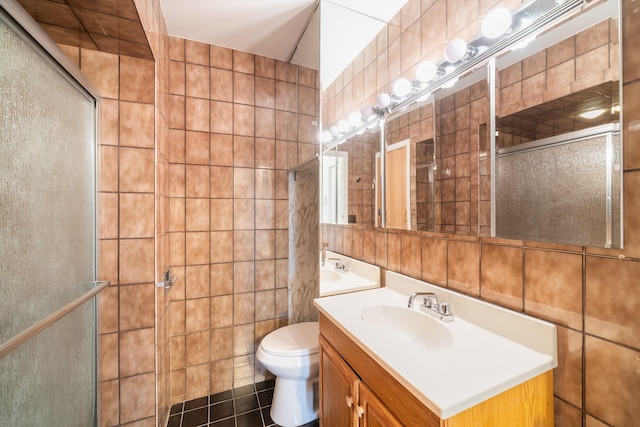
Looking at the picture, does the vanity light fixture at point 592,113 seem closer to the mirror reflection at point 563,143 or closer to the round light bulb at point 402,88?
the mirror reflection at point 563,143

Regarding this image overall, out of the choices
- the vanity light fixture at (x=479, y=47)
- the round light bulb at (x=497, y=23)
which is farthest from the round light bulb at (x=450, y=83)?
the round light bulb at (x=497, y=23)

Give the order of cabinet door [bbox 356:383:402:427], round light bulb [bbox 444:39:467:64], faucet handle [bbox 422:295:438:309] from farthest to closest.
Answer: faucet handle [bbox 422:295:438:309] → round light bulb [bbox 444:39:467:64] → cabinet door [bbox 356:383:402:427]

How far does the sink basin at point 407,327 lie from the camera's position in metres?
0.98

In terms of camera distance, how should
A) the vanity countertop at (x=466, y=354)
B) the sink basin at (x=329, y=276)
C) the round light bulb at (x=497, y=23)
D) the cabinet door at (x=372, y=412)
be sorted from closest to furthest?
1. the vanity countertop at (x=466, y=354)
2. the cabinet door at (x=372, y=412)
3. the round light bulb at (x=497, y=23)
4. the sink basin at (x=329, y=276)

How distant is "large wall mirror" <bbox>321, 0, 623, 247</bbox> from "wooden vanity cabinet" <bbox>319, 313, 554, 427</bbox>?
461 mm

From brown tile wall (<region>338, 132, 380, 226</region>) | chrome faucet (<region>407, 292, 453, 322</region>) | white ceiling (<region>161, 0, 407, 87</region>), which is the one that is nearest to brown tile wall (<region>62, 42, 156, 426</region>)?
white ceiling (<region>161, 0, 407, 87</region>)

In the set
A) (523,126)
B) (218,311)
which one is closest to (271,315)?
(218,311)

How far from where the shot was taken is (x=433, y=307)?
3.51 feet

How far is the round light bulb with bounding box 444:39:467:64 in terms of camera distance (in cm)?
96

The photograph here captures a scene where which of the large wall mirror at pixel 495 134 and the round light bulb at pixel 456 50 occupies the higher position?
the round light bulb at pixel 456 50

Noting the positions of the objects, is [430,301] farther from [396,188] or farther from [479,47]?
[479,47]

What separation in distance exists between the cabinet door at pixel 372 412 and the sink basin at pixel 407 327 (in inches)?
8.1

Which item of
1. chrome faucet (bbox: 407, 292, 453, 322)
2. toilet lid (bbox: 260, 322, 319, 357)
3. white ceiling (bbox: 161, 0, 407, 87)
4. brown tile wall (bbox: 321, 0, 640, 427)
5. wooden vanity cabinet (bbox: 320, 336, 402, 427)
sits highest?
white ceiling (bbox: 161, 0, 407, 87)

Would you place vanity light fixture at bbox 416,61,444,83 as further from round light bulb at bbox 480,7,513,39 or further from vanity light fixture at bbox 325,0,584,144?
round light bulb at bbox 480,7,513,39
